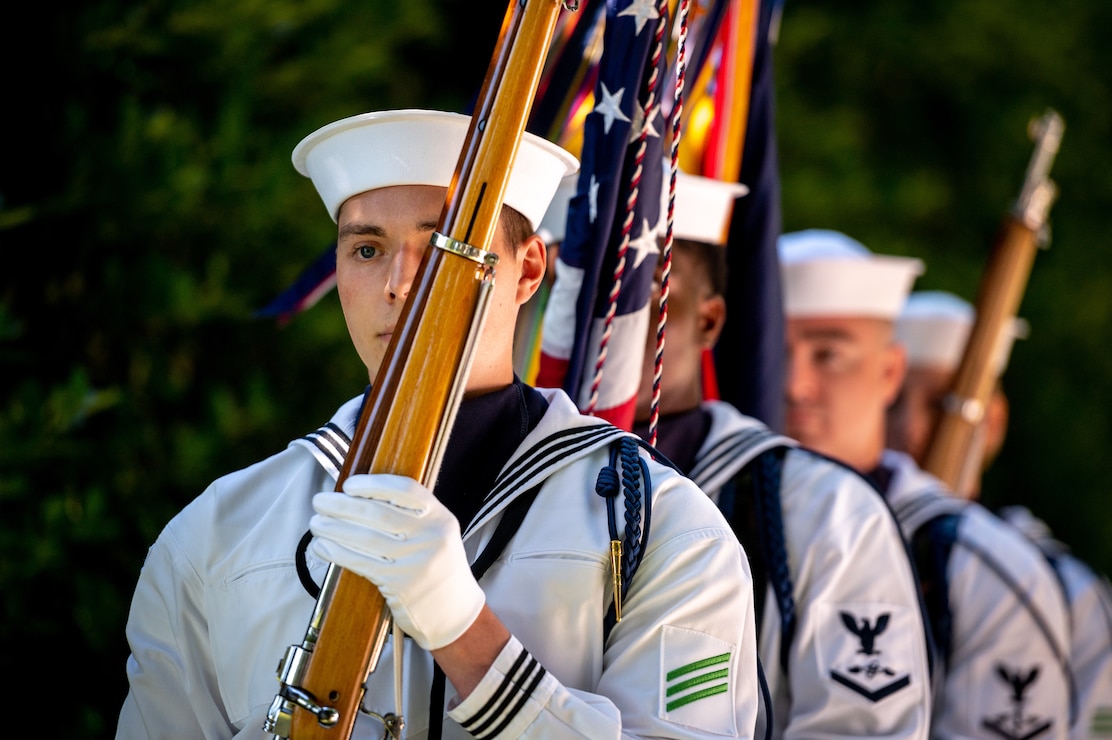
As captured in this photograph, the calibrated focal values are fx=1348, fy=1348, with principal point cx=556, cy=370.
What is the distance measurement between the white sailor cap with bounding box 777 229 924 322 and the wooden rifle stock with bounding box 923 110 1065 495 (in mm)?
773

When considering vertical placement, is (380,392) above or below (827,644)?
above

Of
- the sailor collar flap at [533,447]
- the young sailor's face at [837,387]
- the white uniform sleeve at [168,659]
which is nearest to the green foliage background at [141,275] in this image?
the white uniform sleeve at [168,659]

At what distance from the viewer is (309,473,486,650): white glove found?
1.88 meters

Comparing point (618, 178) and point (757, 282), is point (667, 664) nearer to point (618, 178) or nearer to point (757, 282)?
point (618, 178)

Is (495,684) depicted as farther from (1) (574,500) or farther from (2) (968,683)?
(2) (968,683)

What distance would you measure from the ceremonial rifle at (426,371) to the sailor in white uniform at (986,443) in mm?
3520

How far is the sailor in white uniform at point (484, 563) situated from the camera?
207 centimetres

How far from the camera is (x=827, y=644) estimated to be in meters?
3.23

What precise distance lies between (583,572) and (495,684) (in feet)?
0.99

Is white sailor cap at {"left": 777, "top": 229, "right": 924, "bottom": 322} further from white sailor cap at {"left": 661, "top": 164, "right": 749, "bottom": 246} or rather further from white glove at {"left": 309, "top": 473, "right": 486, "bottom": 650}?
white glove at {"left": 309, "top": 473, "right": 486, "bottom": 650}

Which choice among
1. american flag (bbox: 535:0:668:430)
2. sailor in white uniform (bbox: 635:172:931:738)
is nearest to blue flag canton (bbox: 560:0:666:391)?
american flag (bbox: 535:0:668:430)

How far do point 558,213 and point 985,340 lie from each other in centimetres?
298

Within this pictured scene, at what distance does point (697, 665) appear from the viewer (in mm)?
2123

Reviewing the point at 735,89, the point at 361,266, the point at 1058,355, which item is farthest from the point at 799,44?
the point at 361,266
